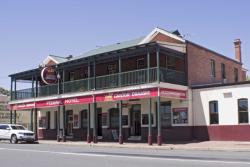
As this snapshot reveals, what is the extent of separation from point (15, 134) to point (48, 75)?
17.9ft

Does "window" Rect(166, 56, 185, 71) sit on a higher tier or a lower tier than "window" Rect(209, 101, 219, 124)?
higher

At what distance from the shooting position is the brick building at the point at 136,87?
94.4 ft

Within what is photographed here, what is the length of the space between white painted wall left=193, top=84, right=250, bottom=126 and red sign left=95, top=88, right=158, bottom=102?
395 cm

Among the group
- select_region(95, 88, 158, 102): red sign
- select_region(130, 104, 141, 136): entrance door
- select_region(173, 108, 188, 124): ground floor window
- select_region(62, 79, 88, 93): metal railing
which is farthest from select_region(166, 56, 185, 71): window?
select_region(62, 79, 88, 93): metal railing

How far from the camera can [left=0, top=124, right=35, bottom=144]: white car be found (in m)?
34.2

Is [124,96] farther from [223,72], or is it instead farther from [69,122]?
[69,122]

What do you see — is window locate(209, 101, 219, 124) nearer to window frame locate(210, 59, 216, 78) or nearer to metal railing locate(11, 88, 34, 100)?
window frame locate(210, 59, 216, 78)

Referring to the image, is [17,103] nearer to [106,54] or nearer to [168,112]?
[106,54]

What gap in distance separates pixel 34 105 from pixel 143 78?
12.7m

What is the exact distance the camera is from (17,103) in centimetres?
3991

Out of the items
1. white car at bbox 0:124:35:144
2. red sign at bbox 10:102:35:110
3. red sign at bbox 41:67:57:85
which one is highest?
red sign at bbox 41:67:57:85

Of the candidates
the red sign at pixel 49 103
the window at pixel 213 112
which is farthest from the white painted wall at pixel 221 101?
the red sign at pixel 49 103

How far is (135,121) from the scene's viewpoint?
33.4m

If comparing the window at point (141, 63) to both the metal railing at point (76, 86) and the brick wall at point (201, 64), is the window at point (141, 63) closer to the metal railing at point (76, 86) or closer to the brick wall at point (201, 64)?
the brick wall at point (201, 64)
